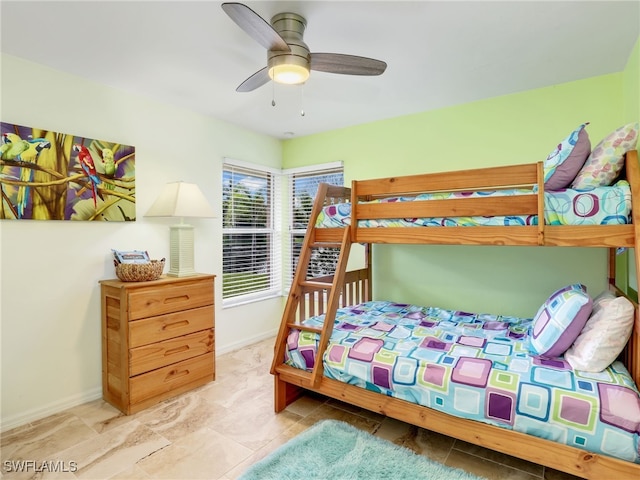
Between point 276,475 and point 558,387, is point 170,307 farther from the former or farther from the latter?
point 558,387

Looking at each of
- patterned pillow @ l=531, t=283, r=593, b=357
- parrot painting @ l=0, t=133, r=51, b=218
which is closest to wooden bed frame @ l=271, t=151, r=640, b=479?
patterned pillow @ l=531, t=283, r=593, b=357

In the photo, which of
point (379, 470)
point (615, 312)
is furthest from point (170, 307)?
point (615, 312)

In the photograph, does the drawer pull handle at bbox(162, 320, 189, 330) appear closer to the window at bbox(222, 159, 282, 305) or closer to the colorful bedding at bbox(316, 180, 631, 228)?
the window at bbox(222, 159, 282, 305)

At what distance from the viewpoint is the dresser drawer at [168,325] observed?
7.89 feet

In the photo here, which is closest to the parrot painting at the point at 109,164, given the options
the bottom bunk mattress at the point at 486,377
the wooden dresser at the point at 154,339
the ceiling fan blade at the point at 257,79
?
the wooden dresser at the point at 154,339

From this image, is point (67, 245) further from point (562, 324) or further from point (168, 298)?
point (562, 324)

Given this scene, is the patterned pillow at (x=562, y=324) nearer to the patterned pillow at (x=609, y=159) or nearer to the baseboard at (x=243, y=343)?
the patterned pillow at (x=609, y=159)

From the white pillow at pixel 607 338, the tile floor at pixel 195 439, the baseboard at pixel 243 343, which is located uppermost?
the white pillow at pixel 607 338

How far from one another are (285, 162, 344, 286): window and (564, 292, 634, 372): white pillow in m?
2.49

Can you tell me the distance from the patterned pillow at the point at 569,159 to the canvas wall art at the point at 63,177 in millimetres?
3028

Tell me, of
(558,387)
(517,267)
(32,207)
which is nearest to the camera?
(558,387)

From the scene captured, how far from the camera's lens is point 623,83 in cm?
244

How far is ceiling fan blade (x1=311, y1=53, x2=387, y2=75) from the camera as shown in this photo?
72.2 inches

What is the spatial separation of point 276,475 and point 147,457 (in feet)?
2.53
